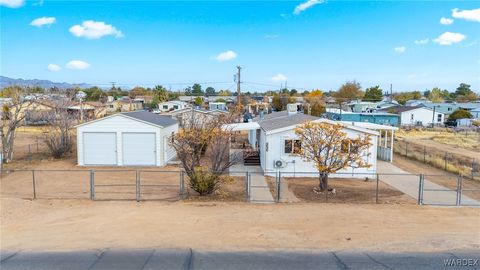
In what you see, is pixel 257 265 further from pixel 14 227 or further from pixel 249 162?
pixel 249 162

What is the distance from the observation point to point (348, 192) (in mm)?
16781

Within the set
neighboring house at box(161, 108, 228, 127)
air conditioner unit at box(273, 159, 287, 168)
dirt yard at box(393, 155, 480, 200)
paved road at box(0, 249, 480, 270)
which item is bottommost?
dirt yard at box(393, 155, 480, 200)

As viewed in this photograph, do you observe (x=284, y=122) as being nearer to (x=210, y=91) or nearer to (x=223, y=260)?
(x=223, y=260)

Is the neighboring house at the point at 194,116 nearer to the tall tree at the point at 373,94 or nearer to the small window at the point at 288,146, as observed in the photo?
the small window at the point at 288,146

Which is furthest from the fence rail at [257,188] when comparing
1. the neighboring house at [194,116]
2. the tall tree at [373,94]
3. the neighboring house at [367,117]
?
the tall tree at [373,94]

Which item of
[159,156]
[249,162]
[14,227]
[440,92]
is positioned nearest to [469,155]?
[249,162]

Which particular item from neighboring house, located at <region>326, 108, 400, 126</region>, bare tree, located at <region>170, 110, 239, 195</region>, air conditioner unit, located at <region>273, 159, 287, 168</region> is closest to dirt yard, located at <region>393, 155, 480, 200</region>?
air conditioner unit, located at <region>273, 159, 287, 168</region>

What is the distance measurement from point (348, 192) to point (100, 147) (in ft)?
48.8

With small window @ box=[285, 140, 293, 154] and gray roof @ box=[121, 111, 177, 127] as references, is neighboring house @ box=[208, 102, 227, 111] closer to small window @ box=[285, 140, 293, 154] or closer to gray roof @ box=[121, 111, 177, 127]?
gray roof @ box=[121, 111, 177, 127]

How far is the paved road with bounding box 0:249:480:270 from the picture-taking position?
26.7 feet

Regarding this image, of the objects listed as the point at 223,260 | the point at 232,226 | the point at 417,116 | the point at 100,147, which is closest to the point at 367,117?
the point at 417,116

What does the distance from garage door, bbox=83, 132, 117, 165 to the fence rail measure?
2602 mm

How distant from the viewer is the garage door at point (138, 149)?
2350 centimetres

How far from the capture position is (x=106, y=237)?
10422 mm
